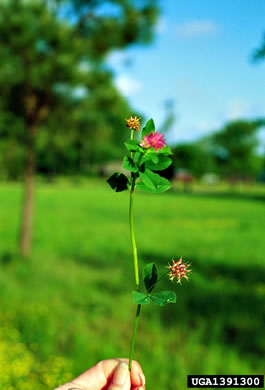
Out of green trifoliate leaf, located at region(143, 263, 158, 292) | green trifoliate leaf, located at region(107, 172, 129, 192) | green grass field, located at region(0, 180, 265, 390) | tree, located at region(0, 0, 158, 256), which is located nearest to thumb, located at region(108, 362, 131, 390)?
green trifoliate leaf, located at region(143, 263, 158, 292)

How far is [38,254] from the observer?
11523 millimetres

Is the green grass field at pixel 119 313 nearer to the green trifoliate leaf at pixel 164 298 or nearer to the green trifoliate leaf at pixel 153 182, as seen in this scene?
the green trifoliate leaf at pixel 164 298

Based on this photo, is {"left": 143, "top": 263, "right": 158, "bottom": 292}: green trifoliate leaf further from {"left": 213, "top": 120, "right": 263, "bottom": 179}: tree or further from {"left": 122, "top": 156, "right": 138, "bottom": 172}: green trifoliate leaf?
{"left": 213, "top": 120, "right": 263, "bottom": 179}: tree

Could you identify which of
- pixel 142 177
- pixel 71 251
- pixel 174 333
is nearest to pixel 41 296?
pixel 174 333

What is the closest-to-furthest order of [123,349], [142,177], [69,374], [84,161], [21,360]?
[142,177]
[69,374]
[21,360]
[123,349]
[84,161]

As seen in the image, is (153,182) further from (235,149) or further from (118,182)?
(235,149)

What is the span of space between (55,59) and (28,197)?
3.65 m

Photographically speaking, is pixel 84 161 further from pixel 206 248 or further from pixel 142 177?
pixel 142 177

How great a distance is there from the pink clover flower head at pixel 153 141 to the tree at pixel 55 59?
29.7 feet

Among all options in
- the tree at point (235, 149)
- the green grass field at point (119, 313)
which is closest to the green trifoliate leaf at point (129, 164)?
the green grass field at point (119, 313)

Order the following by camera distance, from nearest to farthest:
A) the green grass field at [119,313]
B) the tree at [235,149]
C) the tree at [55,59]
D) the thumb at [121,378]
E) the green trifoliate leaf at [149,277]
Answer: the green trifoliate leaf at [149,277]
the thumb at [121,378]
the green grass field at [119,313]
the tree at [55,59]
the tree at [235,149]

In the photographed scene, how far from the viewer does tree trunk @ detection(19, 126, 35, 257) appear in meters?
9.78

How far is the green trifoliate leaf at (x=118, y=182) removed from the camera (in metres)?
0.59

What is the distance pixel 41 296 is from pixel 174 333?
310 centimetres
